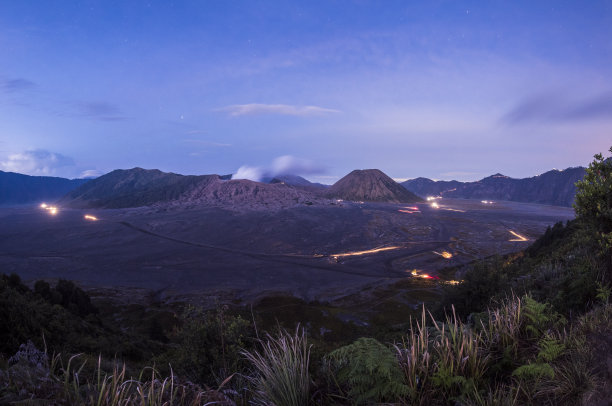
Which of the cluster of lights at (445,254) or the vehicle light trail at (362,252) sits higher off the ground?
the cluster of lights at (445,254)

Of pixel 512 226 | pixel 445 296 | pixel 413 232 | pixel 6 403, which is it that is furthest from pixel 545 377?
pixel 512 226

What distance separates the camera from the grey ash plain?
4722cm

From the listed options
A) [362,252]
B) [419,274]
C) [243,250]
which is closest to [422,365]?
[419,274]

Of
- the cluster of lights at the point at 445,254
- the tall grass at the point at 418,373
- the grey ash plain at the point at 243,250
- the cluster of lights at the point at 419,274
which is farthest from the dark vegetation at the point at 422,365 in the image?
the cluster of lights at the point at 445,254

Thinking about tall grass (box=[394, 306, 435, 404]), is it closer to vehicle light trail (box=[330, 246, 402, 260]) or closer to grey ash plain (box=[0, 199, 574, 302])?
grey ash plain (box=[0, 199, 574, 302])

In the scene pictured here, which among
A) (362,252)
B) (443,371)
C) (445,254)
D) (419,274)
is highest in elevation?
(443,371)

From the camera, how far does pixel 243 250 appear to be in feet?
238

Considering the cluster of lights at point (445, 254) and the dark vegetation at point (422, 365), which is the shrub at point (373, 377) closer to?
the dark vegetation at point (422, 365)

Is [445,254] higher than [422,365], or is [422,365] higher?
[422,365]

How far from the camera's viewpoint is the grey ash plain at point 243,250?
4722 centimetres

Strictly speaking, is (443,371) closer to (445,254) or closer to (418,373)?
(418,373)

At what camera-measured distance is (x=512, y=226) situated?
100875 millimetres

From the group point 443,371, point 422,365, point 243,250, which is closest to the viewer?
point 443,371

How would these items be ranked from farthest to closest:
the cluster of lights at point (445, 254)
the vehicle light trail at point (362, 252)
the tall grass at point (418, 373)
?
the vehicle light trail at point (362, 252)
the cluster of lights at point (445, 254)
the tall grass at point (418, 373)
